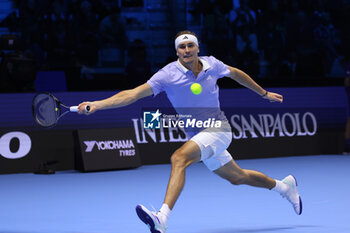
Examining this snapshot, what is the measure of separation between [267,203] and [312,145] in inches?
215

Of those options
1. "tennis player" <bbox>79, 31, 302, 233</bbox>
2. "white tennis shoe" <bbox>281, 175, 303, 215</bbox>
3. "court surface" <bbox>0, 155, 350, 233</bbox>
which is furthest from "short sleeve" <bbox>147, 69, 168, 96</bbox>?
"white tennis shoe" <bbox>281, 175, 303, 215</bbox>

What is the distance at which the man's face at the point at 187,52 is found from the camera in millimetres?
5992

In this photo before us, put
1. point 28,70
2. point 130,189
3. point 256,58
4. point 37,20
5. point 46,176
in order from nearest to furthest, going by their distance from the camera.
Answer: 1. point 130,189
2. point 46,176
3. point 28,70
4. point 37,20
5. point 256,58

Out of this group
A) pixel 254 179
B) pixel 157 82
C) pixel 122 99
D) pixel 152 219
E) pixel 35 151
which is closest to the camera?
pixel 152 219

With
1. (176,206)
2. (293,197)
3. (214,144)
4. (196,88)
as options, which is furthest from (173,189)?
(176,206)

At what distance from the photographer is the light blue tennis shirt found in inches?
234

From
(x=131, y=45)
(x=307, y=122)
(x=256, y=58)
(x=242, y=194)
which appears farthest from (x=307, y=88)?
(x=242, y=194)

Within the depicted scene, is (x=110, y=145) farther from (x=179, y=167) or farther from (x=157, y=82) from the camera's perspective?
(x=179, y=167)

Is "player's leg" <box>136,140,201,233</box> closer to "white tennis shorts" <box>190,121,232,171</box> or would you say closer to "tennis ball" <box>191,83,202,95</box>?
"white tennis shorts" <box>190,121,232,171</box>

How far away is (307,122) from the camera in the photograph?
1291 cm

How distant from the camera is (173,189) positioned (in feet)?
18.0

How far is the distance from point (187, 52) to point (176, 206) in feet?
7.42

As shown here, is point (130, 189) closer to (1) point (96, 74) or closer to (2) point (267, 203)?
(2) point (267, 203)

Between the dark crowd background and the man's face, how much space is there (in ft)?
19.9
